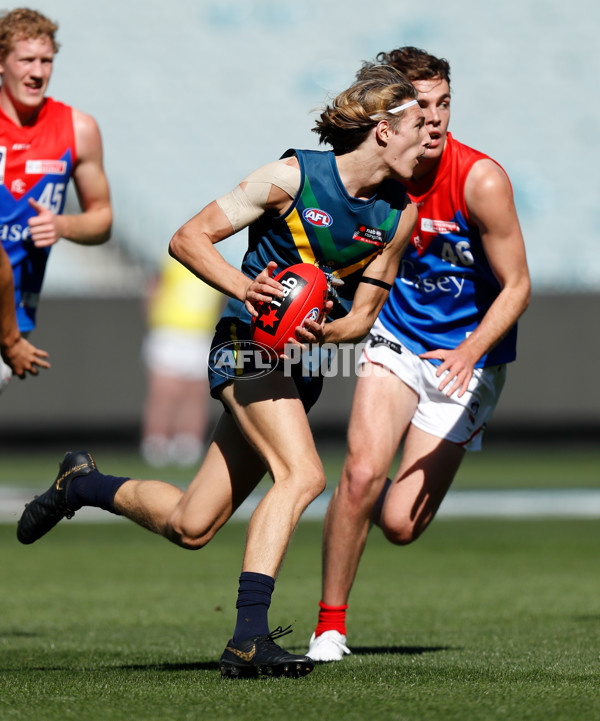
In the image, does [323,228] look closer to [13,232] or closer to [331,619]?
[331,619]

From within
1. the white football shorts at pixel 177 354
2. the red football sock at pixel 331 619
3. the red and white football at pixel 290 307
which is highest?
the red and white football at pixel 290 307

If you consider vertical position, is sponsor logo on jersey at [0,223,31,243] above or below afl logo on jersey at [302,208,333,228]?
below

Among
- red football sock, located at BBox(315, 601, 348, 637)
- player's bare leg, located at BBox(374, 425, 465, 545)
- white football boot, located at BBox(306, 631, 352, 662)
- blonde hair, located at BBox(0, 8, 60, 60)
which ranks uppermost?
blonde hair, located at BBox(0, 8, 60, 60)

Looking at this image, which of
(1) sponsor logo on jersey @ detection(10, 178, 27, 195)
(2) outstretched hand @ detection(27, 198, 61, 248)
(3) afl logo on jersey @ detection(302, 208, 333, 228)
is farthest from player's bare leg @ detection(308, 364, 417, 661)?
(1) sponsor logo on jersey @ detection(10, 178, 27, 195)

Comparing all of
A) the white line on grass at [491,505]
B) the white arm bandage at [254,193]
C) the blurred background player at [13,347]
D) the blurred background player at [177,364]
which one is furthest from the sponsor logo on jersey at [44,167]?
the blurred background player at [177,364]

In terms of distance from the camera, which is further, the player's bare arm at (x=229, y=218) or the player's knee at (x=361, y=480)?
the player's knee at (x=361, y=480)

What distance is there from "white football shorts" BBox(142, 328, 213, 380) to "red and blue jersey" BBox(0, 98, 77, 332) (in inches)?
409

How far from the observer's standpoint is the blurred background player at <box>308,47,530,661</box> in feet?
18.1

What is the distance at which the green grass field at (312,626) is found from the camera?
3902mm

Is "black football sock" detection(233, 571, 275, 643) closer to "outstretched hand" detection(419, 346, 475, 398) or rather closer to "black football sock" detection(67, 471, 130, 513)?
"black football sock" detection(67, 471, 130, 513)

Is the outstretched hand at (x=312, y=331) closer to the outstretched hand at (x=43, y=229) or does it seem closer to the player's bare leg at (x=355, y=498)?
the player's bare leg at (x=355, y=498)

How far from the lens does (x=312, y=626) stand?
6.59 meters

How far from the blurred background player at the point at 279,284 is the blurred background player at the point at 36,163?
1626 millimetres

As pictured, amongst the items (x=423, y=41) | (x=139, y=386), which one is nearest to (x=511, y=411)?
(x=139, y=386)
